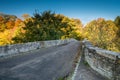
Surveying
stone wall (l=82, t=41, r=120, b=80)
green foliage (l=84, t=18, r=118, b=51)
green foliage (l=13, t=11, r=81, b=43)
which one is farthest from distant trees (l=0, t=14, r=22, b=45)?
stone wall (l=82, t=41, r=120, b=80)

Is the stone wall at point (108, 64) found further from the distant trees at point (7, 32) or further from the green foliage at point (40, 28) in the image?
the distant trees at point (7, 32)

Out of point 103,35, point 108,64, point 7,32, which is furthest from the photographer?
point 7,32

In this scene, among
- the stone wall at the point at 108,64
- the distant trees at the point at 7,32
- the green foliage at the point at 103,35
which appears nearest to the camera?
the stone wall at the point at 108,64

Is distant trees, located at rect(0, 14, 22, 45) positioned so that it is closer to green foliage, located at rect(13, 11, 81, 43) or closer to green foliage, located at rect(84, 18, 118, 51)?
green foliage, located at rect(13, 11, 81, 43)

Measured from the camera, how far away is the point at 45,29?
1534 inches

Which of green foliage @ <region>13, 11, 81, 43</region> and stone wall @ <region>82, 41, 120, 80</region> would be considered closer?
stone wall @ <region>82, 41, 120, 80</region>

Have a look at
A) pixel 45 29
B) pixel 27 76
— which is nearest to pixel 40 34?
→ pixel 45 29

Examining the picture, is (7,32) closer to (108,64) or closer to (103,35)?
(103,35)

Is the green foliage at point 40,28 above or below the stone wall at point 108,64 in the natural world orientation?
above

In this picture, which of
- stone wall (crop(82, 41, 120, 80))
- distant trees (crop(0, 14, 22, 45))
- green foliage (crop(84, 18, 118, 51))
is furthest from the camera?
distant trees (crop(0, 14, 22, 45))

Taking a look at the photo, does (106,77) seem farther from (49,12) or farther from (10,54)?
(49,12)

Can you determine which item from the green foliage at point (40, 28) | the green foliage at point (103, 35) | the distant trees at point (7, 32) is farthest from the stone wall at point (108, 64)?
the distant trees at point (7, 32)

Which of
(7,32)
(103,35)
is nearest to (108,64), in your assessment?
(103,35)

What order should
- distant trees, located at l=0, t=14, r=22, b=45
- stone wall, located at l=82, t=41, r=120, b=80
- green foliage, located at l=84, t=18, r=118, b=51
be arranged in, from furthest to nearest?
distant trees, located at l=0, t=14, r=22, b=45, green foliage, located at l=84, t=18, r=118, b=51, stone wall, located at l=82, t=41, r=120, b=80
